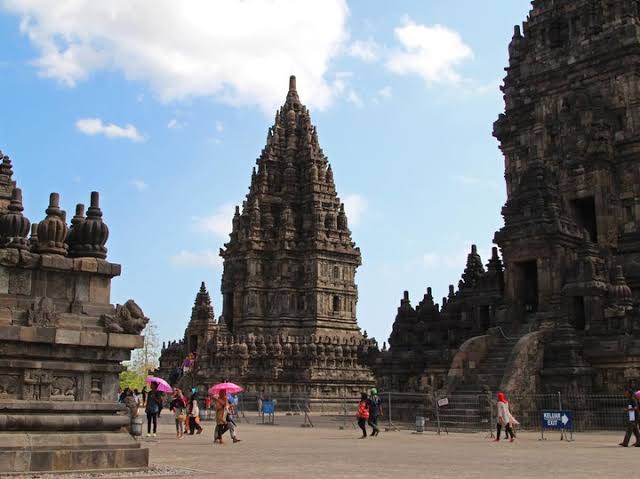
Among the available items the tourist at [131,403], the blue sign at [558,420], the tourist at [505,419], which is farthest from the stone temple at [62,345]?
the blue sign at [558,420]

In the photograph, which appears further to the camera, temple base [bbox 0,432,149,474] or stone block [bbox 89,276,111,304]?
stone block [bbox 89,276,111,304]

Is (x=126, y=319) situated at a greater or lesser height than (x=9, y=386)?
greater

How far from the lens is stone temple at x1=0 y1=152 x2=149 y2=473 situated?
44.4 ft

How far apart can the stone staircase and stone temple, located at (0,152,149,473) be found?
1631 cm

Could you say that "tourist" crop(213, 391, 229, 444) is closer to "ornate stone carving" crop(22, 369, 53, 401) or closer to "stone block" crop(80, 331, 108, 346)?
"stone block" crop(80, 331, 108, 346)

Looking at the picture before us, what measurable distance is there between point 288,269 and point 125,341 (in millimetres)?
48483

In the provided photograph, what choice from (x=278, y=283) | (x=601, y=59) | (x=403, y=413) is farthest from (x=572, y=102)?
(x=278, y=283)

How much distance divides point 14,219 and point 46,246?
75 cm

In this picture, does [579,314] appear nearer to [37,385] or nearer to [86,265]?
[86,265]

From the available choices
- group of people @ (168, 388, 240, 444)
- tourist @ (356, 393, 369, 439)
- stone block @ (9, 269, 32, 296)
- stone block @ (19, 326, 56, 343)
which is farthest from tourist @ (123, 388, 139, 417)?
stone block @ (19, 326, 56, 343)

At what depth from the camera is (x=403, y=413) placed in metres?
34.2

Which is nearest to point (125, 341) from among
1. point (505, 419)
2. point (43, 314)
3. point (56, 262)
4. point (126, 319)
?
point (126, 319)

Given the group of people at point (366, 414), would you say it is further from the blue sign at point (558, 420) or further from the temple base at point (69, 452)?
the temple base at point (69, 452)

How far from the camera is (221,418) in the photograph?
22781 millimetres
